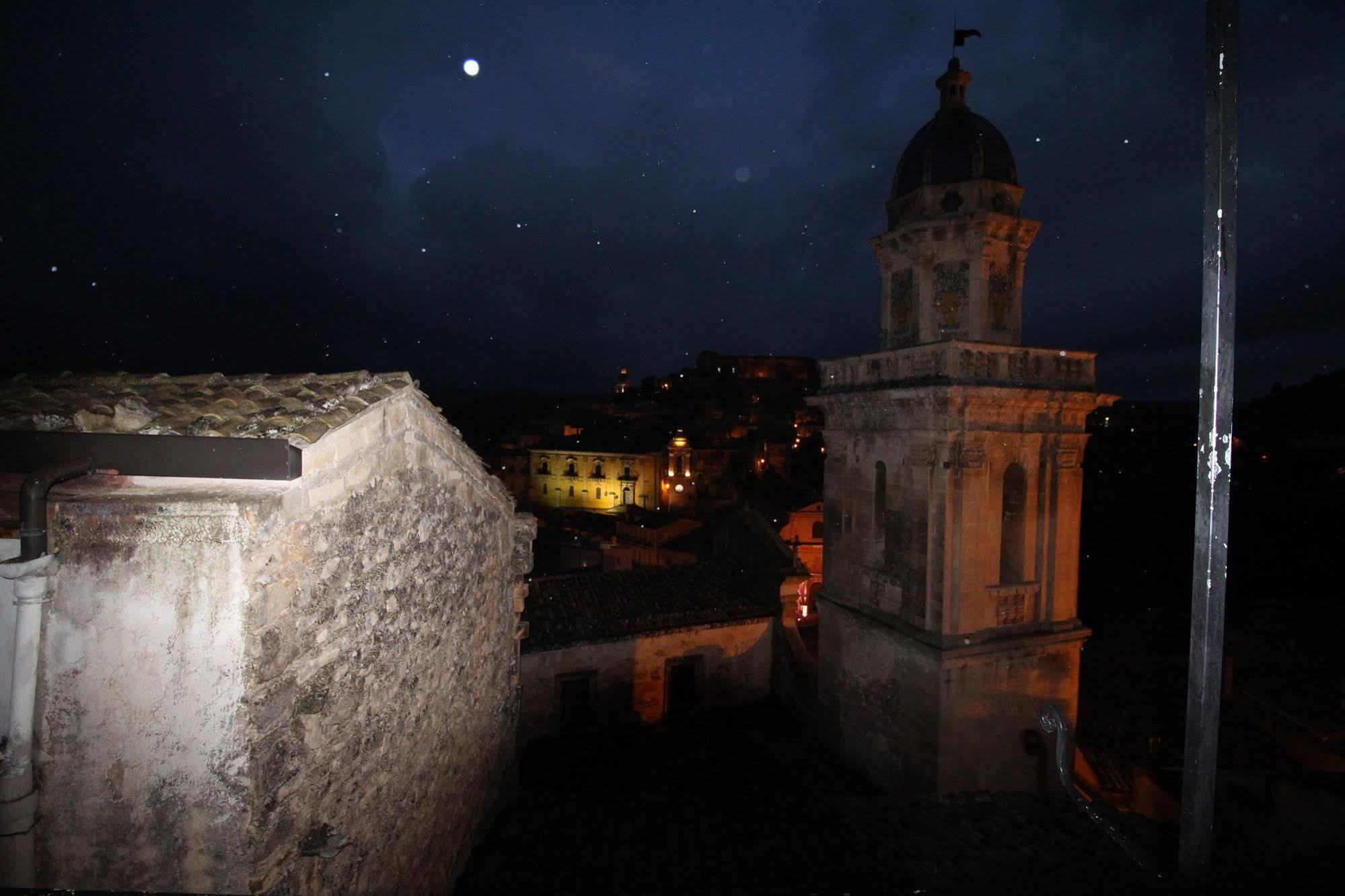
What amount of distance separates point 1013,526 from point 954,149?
699 cm

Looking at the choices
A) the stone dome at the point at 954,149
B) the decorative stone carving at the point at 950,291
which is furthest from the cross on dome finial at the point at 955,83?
the decorative stone carving at the point at 950,291

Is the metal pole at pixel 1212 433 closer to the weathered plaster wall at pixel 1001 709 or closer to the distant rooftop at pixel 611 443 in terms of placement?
the weathered plaster wall at pixel 1001 709

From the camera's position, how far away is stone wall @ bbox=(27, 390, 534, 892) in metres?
3.39

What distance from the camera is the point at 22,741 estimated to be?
3281 millimetres

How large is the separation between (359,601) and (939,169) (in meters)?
11.9

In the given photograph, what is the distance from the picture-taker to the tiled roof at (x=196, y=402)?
3.70m

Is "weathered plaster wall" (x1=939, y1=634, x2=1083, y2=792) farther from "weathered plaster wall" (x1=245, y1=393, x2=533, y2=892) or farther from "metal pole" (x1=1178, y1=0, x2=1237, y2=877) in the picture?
"metal pole" (x1=1178, y1=0, x2=1237, y2=877)

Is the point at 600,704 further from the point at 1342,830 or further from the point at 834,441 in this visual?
the point at 1342,830

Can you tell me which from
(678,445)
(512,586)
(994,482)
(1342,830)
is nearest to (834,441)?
(994,482)

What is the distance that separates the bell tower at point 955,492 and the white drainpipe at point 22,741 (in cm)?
1051

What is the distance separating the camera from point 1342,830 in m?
7.75

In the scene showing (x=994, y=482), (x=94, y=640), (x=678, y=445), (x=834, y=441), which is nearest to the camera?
(x=94, y=640)

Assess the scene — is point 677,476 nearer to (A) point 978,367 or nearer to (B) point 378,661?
(A) point 978,367

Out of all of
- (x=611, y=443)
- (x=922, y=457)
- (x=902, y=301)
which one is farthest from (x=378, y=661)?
(x=611, y=443)
